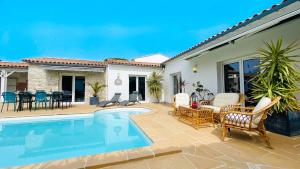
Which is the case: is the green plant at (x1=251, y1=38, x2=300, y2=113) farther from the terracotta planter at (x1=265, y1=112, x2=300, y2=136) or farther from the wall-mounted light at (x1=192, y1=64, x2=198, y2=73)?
the wall-mounted light at (x1=192, y1=64, x2=198, y2=73)

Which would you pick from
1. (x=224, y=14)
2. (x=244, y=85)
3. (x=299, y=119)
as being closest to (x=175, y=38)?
(x=224, y=14)

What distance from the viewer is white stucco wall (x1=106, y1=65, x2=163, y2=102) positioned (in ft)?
47.8

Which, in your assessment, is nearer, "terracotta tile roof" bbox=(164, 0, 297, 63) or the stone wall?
"terracotta tile roof" bbox=(164, 0, 297, 63)

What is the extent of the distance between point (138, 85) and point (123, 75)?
1.84 meters

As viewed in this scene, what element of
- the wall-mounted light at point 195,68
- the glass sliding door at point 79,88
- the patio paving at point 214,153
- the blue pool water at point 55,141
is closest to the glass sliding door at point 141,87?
the glass sliding door at point 79,88

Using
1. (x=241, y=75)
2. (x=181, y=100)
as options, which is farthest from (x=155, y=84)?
(x=241, y=75)

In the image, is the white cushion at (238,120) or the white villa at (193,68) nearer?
the white cushion at (238,120)

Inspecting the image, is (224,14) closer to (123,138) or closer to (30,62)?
(123,138)

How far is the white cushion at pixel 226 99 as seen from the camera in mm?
6551

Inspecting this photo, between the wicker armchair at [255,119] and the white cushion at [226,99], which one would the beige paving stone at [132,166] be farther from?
the white cushion at [226,99]

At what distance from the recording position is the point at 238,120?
429 centimetres

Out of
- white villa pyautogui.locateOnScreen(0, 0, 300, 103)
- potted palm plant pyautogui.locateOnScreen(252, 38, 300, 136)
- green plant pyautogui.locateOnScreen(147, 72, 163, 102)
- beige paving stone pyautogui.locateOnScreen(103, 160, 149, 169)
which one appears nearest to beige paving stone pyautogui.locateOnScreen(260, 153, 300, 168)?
potted palm plant pyautogui.locateOnScreen(252, 38, 300, 136)

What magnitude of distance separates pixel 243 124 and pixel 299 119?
2214 mm

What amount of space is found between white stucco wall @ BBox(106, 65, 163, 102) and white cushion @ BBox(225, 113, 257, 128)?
38.0 ft
